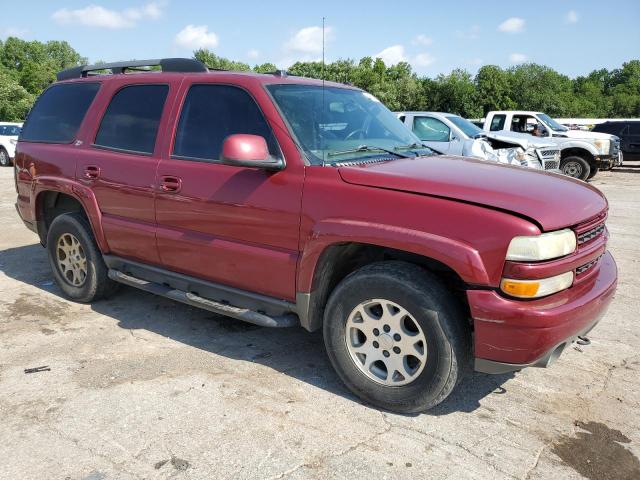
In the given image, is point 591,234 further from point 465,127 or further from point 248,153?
point 465,127

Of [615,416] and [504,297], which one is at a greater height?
[504,297]

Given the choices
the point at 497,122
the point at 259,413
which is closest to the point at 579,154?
the point at 497,122

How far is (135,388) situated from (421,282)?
6.19 ft

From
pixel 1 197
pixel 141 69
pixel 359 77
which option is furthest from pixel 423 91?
pixel 141 69

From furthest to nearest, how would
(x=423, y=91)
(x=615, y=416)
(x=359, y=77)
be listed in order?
(x=359, y=77), (x=423, y=91), (x=615, y=416)

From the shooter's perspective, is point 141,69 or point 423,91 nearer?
point 141,69

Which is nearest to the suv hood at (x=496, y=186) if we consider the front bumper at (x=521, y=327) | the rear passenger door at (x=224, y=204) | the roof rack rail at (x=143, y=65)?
the front bumper at (x=521, y=327)

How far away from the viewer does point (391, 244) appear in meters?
3.01

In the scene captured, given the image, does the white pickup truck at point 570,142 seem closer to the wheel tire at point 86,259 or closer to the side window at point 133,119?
the side window at point 133,119

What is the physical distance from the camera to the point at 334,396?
3445 millimetres

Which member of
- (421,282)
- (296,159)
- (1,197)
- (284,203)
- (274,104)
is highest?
(274,104)

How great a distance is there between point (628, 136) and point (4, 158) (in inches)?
873

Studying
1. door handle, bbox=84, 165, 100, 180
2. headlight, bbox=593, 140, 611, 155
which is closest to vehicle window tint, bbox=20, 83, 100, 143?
door handle, bbox=84, 165, 100, 180

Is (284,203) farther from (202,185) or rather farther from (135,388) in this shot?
(135,388)
